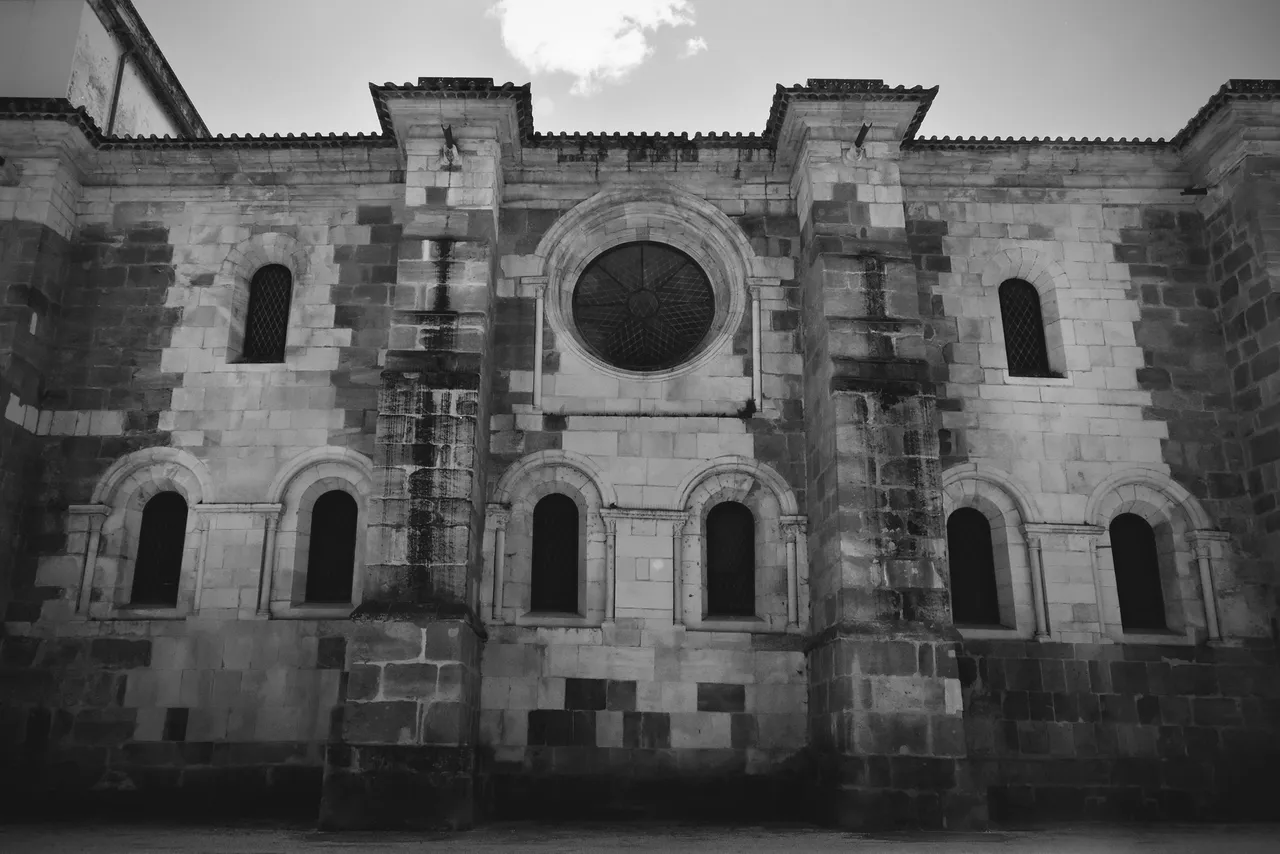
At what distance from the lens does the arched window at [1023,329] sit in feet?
45.5

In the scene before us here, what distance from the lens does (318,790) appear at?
11867 mm

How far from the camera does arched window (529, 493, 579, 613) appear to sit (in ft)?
42.1

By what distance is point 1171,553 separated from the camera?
12961 mm

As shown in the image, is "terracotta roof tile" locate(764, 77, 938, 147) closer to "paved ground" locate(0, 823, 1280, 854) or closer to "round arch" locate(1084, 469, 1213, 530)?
"round arch" locate(1084, 469, 1213, 530)

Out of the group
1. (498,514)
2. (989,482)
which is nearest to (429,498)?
(498,514)

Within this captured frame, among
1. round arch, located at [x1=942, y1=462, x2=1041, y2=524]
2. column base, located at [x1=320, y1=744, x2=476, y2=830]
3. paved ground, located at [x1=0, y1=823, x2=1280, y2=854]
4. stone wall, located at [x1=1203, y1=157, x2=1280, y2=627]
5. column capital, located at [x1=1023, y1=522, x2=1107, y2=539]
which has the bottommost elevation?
paved ground, located at [x1=0, y1=823, x2=1280, y2=854]

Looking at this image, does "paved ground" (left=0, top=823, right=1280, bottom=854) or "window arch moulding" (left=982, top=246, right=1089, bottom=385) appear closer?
"paved ground" (left=0, top=823, right=1280, bottom=854)

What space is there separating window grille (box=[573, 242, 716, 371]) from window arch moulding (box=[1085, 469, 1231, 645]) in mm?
5942

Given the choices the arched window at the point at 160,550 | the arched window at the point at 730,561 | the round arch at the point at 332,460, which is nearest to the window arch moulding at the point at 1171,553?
the arched window at the point at 730,561

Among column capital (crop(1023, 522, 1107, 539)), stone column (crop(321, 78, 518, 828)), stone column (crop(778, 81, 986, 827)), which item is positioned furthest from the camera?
column capital (crop(1023, 522, 1107, 539))

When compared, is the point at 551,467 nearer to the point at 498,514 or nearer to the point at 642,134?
the point at 498,514

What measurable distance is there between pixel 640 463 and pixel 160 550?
6539mm

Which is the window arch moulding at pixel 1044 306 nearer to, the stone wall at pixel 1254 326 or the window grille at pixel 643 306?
the stone wall at pixel 1254 326

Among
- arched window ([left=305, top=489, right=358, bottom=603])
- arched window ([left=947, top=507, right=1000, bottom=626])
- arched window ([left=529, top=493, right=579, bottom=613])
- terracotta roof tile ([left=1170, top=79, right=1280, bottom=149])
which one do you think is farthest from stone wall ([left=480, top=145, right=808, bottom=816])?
terracotta roof tile ([left=1170, top=79, right=1280, bottom=149])
